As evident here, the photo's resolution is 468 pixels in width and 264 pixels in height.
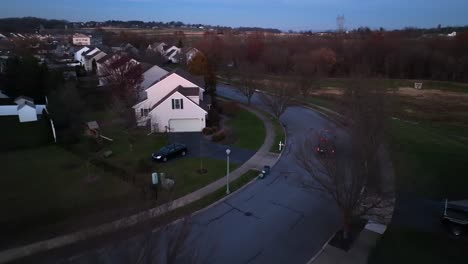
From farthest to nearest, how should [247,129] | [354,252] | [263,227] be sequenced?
[247,129]
[263,227]
[354,252]

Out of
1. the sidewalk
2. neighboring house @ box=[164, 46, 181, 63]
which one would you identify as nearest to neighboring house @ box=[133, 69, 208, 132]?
the sidewalk

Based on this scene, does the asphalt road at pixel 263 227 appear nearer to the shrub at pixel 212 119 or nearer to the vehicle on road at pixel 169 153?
the vehicle on road at pixel 169 153

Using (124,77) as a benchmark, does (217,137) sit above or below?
below

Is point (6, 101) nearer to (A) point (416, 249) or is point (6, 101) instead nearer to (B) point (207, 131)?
(B) point (207, 131)

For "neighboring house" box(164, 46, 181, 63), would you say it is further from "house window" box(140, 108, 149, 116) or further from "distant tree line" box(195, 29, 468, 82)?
"house window" box(140, 108, 149, 116)

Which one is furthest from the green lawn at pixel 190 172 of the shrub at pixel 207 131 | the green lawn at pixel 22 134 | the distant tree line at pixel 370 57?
the distant tree line at pixel 370 57

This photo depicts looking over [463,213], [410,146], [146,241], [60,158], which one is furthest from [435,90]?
[146,241]

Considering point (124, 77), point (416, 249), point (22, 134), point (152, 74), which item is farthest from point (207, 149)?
point (152, 74)
